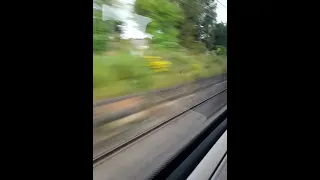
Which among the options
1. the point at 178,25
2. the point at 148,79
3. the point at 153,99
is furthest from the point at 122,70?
the point at 178,25

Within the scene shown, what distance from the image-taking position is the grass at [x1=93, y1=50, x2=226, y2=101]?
1395 mm

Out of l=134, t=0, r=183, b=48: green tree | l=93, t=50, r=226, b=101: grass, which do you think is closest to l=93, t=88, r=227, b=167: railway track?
l=93, t=50, r=226, b=101: grass

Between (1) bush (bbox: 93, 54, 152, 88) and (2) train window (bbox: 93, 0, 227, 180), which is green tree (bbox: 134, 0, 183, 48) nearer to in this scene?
(2) train window (bbox: 93, 0, 227, 180)

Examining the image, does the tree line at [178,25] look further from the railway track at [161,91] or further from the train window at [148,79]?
the railway track at [161,91]

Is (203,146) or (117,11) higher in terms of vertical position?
(117,11)

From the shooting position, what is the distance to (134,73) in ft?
5.98

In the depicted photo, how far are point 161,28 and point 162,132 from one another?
956mm

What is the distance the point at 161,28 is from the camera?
2.18m

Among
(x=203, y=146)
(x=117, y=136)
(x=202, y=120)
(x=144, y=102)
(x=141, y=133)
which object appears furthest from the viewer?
(x=202, y=120)

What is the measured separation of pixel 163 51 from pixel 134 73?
0.46 metres

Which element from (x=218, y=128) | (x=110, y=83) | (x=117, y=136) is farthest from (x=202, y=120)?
(x=110, y=83)
